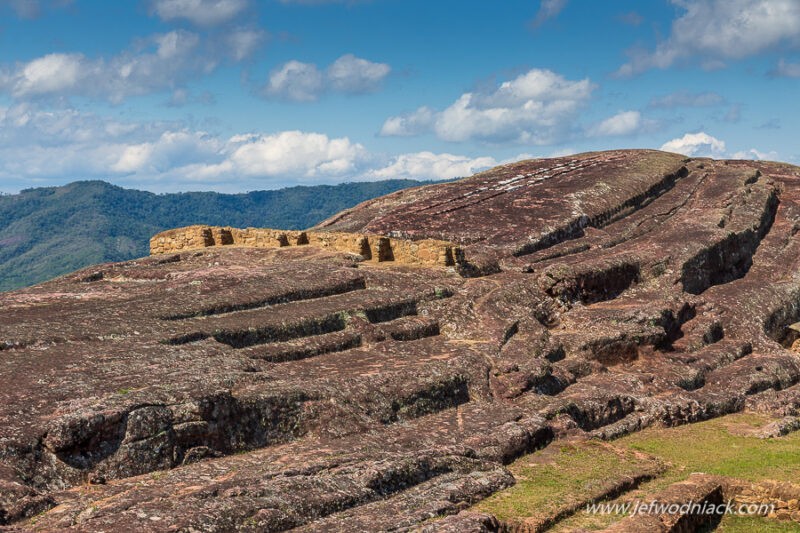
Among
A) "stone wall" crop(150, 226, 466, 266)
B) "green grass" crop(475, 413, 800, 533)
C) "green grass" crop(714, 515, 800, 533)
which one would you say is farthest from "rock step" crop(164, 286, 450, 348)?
"green grass" crop(714, 515, 800, 533)

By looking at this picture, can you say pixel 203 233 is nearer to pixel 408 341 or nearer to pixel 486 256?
pixel 486 256

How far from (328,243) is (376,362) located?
14731mm

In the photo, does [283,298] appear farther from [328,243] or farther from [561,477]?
[561,477]

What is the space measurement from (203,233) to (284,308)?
14.7 meters

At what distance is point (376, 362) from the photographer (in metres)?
25.5

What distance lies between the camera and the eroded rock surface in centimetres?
1667

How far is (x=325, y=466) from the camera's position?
58.0 ft

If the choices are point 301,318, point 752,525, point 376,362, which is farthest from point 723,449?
point 301,318

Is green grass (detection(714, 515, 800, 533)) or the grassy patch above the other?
the grassy patch

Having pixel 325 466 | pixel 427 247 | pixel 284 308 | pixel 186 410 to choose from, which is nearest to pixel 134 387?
pixel 186 410

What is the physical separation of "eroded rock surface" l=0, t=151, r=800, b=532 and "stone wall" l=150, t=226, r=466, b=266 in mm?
352

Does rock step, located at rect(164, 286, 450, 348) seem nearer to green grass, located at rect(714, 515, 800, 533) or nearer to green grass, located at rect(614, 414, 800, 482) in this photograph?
green grass, located at rect(614, 414, 800, 482)

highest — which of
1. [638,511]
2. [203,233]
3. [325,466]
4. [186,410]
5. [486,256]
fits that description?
[203,233]

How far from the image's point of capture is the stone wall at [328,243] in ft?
116
